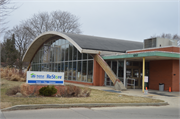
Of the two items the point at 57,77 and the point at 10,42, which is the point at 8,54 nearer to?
the point at 10,42

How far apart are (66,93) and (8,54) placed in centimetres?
4286

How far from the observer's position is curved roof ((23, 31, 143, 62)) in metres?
24.3

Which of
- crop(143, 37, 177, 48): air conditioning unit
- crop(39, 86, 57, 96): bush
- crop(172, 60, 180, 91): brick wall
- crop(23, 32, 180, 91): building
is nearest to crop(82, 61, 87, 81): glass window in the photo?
crop(23, 32, 180, 91): building

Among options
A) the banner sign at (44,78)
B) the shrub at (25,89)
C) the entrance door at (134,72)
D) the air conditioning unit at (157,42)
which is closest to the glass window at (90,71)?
the entrance door at (134,72)

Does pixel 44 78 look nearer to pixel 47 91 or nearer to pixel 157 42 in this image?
pixel 47 91

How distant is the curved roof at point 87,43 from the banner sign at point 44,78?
8.21 metres

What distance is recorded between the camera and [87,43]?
25.2 metres

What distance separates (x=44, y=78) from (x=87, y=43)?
463 inches

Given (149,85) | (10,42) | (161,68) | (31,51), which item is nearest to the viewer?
(161,68)

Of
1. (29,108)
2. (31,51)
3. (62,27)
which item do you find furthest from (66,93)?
(62,27)

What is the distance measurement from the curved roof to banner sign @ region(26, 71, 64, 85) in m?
8.21

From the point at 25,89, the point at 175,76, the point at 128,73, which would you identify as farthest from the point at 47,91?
the point at 175,76

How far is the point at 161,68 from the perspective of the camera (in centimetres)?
2023

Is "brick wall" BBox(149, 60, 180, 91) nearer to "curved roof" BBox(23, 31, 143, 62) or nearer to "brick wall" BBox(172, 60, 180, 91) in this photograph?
"brick wall" BBox(172, 60, 180, 91)
